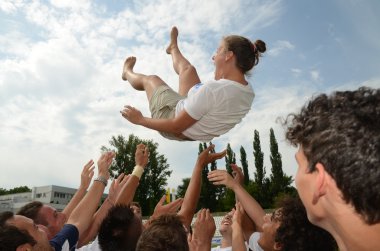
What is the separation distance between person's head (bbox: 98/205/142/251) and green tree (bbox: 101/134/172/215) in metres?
37.3

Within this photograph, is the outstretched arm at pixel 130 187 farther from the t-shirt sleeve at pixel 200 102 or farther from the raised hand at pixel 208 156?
the t-shirt sleeve at pixel 200 102

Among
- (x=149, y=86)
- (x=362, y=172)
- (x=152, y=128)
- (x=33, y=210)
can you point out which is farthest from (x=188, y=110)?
(x=362, y=172)

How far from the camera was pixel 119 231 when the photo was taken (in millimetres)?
3000

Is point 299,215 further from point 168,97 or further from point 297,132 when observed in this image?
point 168,97

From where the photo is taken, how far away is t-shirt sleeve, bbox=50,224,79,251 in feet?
10.5

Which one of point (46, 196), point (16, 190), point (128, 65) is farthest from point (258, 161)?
point (16, 190)

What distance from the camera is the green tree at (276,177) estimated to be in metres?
43.9

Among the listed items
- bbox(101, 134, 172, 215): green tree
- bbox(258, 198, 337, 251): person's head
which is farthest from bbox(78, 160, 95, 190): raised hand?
bbox(101, 134, 172, 215): green tree

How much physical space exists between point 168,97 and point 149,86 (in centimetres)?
54

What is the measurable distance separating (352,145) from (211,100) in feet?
9.43

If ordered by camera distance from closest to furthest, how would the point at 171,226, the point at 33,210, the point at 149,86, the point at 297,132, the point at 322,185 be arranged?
the point at 322,185 → the point at 297,132 → the point at 171,226 → the point at 33,210 → the point at 149,86

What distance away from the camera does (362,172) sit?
50.5 inches

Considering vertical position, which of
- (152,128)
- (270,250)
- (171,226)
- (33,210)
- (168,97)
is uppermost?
(168,97)

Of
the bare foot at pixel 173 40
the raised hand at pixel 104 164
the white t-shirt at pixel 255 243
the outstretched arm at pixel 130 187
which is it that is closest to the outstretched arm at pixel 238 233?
the white t-shirt at pixel 255 243
